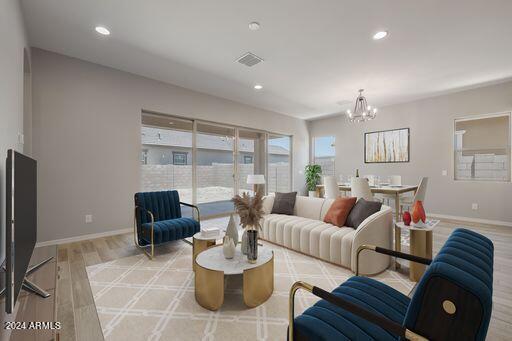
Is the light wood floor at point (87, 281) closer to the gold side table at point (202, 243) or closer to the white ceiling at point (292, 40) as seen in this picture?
the gold side table at point (202, 243)

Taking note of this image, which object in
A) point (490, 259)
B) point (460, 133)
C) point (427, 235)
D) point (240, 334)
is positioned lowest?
point (240, 334)

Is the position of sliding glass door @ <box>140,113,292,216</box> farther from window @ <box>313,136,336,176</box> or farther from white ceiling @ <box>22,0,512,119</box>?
window @ <box>313,136,336,176</box>

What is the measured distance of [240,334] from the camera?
165 cm

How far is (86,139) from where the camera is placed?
3717 mm

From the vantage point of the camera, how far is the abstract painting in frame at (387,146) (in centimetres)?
589

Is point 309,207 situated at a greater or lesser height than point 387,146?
lesser

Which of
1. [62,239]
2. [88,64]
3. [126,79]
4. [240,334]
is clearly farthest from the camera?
[126,79]

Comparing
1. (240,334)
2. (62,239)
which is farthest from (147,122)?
(240,334)

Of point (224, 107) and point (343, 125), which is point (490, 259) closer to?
point (224, 107)


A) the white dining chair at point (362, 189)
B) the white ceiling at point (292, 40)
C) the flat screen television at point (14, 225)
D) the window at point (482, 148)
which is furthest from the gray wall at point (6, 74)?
the window at point (482, 148)

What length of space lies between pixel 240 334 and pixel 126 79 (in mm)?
4388

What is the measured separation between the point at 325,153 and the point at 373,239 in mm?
5415

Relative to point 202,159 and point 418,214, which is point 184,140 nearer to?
point 202,159

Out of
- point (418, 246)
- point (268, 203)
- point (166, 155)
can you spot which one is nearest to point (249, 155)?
point (166, 155)
